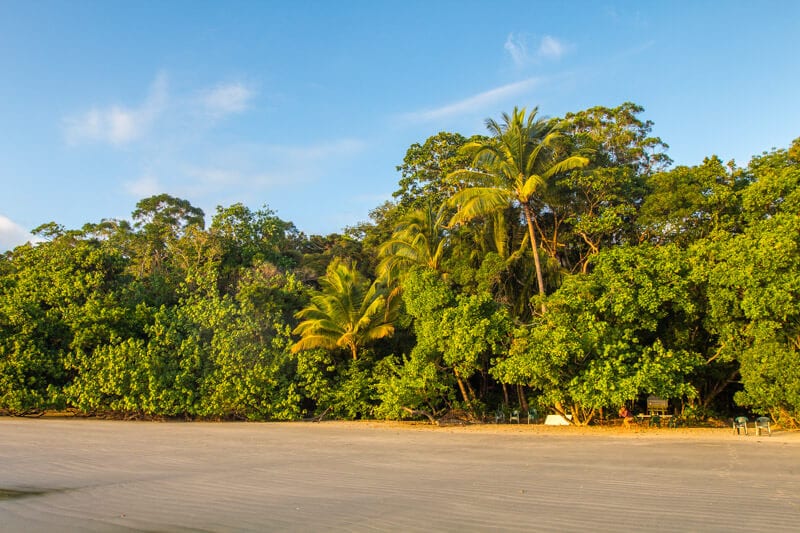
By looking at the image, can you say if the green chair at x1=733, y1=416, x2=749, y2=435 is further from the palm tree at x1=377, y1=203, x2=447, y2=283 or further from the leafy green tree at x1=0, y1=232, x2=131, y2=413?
the leafy green tree at x1=0, y1=232, x2=131, y2=413

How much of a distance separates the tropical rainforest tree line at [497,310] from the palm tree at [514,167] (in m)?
0.07

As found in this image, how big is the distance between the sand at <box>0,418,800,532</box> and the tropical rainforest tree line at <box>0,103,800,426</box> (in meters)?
3.46

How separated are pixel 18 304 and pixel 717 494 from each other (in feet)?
Answer: 78.7

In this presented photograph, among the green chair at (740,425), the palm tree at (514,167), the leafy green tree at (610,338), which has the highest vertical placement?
the palm tree at (514,167)

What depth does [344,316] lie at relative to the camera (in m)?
21.4

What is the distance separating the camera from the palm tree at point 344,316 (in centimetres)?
2122

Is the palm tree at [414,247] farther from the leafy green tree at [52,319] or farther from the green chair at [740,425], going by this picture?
the green chair at [740,425]

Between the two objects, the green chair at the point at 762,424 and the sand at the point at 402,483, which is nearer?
the sand at the point at 402,483

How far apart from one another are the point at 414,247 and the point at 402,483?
590 inches

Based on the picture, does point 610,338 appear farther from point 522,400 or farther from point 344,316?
point 344,316

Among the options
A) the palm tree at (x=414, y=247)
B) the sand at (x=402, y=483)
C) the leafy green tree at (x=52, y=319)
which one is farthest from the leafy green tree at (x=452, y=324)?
the leafy green tree at (x=52, y=319)

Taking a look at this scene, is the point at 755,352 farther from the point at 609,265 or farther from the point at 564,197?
the point at 564,197

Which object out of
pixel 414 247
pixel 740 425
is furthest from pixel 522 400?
pixel 740 425

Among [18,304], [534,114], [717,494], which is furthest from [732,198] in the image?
[18,304]
